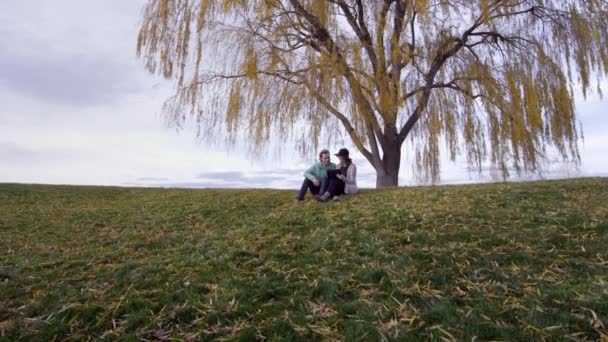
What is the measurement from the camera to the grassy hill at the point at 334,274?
7.48 ft

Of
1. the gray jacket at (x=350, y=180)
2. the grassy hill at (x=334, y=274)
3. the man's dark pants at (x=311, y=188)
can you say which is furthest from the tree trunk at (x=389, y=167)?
the grassy hill at (x=334, y=274)

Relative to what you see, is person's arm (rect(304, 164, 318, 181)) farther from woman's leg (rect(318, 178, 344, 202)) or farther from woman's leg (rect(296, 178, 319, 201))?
woman's leg (rect(318, 178, 344, 202))

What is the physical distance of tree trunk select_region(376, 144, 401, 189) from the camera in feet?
31.3

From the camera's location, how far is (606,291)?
2525 millimetres

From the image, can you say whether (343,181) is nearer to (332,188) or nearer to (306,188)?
(332,188)

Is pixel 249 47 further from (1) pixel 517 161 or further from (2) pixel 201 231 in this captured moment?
(1) pixel 517 161

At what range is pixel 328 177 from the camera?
6.79m

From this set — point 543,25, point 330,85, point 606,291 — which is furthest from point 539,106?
point 606,291

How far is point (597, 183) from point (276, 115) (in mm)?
6368

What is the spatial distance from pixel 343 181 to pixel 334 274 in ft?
13.2

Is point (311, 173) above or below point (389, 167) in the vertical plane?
below

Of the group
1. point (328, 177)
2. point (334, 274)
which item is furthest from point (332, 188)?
point (334, 274)

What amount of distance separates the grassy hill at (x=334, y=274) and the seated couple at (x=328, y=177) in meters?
0.75

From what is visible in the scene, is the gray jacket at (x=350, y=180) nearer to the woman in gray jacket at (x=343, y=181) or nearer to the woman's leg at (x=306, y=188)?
the woman in gray jacket at (x=343, y=181)
